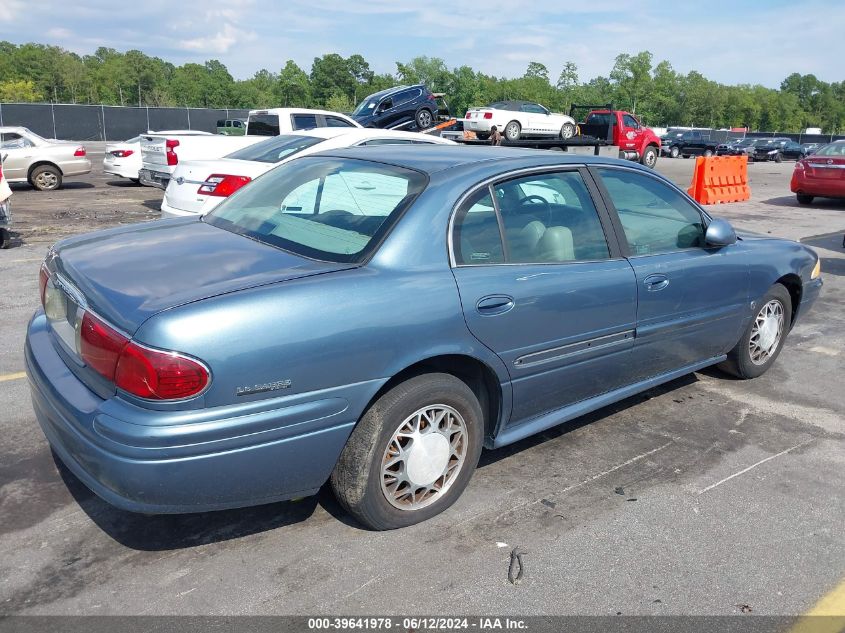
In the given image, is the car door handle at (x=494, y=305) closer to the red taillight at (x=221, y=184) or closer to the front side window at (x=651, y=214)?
the front side window at (x=651, y=214)

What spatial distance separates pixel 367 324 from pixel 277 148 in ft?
22.2

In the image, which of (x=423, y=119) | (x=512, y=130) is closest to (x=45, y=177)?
(x=423, y=119)

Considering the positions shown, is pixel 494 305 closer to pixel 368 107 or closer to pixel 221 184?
pixel 221 184

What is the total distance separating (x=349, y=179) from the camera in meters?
3.72

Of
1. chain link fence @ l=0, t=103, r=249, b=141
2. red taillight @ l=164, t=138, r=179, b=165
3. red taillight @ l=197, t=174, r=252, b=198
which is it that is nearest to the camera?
red taillight @ l=197, t=174, r=252, b=198

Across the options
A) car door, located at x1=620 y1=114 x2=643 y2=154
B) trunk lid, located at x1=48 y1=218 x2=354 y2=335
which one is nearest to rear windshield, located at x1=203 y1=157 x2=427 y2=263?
trunk lid, located at x1=48 y1=218 x2=354 y2=335

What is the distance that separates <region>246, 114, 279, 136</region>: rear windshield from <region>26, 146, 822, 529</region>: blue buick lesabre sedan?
1187cm

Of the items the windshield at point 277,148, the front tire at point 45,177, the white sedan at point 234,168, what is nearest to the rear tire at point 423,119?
the front tire at point 45,177

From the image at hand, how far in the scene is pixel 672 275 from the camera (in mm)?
4145

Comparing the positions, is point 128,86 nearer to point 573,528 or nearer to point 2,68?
point 2,68

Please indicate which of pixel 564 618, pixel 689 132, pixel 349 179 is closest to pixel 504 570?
pixel 564 618

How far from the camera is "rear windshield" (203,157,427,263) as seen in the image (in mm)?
3232

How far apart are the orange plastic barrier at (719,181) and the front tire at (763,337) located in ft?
38.9

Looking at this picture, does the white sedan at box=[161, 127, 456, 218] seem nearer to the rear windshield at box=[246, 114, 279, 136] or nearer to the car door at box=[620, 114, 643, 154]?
the rear windshield at box=[246, 114, 279, 136]
